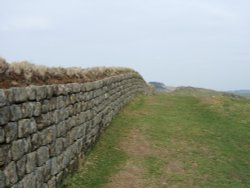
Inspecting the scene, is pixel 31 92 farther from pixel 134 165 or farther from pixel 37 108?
pixel 134 165

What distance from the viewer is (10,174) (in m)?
6.61

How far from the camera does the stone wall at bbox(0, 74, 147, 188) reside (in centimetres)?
662

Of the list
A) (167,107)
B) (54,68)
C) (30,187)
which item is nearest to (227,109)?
(167,107)

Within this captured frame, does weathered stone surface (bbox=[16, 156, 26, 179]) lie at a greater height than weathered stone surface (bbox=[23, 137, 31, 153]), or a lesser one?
lesser

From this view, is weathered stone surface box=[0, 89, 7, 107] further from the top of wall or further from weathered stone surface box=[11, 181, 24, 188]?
weathered stone surface box=[11, 181, 24, 188]

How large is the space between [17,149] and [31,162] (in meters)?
0.68

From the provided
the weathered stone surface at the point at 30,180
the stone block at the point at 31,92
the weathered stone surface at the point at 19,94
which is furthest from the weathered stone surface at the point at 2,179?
the stone block at the point at 31,92

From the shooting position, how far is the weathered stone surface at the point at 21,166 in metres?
6.92

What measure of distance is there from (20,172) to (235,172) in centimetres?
619

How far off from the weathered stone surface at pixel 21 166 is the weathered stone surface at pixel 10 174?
0.43 feet

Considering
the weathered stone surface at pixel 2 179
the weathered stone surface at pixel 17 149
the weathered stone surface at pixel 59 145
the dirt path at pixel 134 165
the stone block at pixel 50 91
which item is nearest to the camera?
the weathered stone surface at pixel 2 179

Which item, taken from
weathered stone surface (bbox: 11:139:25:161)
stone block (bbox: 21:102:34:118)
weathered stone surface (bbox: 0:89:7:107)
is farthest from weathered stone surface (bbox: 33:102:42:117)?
weathered stone surface (bbox: 0:89:7:107)

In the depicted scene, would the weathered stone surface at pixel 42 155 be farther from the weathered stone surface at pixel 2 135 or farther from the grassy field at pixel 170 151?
the weathered stone surface at pixel 2 135

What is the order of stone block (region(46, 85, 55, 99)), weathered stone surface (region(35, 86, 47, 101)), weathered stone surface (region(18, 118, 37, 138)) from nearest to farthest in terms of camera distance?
weathered stone surface (region(18, 118, 37, 138)) → weathered stone surface (region(35, 86, 47, 101)) → stone block (region(46, 85, 55, 99))
